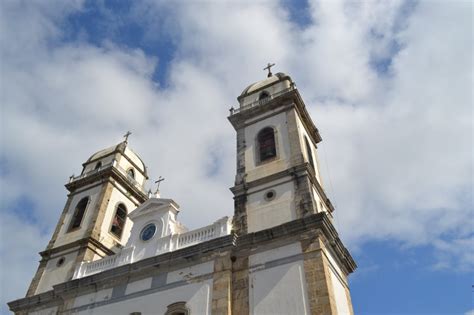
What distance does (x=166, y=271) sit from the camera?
16375mm

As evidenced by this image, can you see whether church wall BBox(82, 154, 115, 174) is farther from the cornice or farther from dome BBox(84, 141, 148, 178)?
the cornice

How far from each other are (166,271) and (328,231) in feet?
21.4

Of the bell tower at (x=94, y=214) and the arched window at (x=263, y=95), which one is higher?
the arched window at (x=263, y=95)

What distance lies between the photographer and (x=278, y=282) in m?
14.1

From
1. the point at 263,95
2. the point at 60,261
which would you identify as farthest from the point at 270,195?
the point at 60,261

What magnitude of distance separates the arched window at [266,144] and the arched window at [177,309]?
734cm

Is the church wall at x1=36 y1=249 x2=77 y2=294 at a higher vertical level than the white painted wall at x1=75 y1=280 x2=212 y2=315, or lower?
higher

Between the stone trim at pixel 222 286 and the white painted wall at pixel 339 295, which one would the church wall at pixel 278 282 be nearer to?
the stone trim at pixel 222 286

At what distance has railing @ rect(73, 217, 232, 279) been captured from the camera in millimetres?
16625

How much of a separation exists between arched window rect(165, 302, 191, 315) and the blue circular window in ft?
12.9

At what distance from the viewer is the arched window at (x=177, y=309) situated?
14891 millimetres

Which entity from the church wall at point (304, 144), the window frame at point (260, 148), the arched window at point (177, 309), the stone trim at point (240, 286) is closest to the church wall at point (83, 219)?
the arched window at point (177, 309)

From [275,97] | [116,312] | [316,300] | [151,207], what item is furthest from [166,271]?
[275,97]

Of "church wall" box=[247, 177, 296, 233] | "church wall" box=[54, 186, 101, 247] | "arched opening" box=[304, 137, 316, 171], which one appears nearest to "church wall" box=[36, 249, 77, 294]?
"church wall" box=[54, 186, 101, 247]
